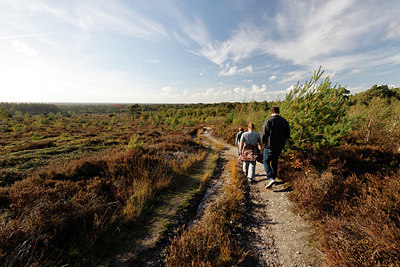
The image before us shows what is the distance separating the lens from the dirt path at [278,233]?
2.63 meters

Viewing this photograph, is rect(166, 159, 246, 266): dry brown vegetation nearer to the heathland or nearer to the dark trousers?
the heathland

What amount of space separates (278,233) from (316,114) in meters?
4.40

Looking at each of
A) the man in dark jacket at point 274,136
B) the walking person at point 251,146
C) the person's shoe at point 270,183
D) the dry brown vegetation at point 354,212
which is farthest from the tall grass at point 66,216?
the dry brown vegetation at point 354,212

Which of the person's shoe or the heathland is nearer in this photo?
the heathland

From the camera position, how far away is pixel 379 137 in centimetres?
750

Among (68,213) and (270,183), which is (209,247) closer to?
(68,213)

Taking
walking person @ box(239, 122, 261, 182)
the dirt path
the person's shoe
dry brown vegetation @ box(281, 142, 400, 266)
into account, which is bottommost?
the dirt path

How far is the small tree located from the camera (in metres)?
5.07

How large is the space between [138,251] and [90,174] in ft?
13.0

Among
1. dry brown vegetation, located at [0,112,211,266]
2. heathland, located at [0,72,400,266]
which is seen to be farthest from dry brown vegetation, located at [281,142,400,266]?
dry brown vegetation, located at [0,112,211,266]

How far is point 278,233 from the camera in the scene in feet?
10.7

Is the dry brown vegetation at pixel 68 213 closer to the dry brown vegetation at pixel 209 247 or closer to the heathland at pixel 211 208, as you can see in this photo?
the heathland at pixel 211 208

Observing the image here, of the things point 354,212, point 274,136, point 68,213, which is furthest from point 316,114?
point 68,213

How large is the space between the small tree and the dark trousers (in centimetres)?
130
